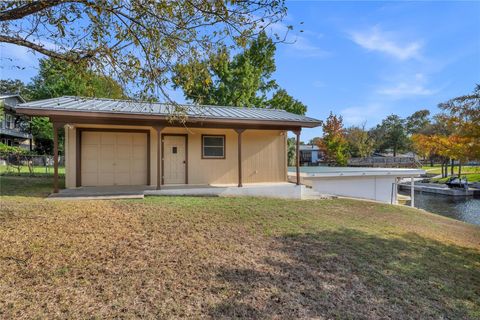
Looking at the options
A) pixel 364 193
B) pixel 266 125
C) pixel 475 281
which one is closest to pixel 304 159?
pixel 364 193

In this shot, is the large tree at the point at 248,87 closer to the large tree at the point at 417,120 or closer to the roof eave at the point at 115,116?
the roof eave at the point at 115,116

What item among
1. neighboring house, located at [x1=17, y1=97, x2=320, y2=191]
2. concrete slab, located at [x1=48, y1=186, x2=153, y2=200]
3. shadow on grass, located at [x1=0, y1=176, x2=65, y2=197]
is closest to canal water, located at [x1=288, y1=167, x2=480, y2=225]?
neighboring house, located at [x1=17, y1=97, x2=320, y2=191]

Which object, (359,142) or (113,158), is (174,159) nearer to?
(113,158)

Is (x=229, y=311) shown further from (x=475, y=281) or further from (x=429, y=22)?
(x=429, y=22)

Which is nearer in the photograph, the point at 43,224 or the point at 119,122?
the point at 43,224

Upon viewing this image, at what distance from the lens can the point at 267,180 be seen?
11.5m

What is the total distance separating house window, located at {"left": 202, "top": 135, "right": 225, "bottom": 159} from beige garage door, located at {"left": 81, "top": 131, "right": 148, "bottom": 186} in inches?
89.8

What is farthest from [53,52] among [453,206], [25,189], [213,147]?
[453,206]

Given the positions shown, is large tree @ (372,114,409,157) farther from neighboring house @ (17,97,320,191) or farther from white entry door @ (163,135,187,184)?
white entry door @ (163,135,187,184)

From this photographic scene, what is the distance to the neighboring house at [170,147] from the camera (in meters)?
9.27

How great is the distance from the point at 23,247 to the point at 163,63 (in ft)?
11.8

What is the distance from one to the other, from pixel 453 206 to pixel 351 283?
20.2 meters

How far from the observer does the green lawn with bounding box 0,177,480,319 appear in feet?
10.2

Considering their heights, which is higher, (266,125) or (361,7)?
(361,7)
